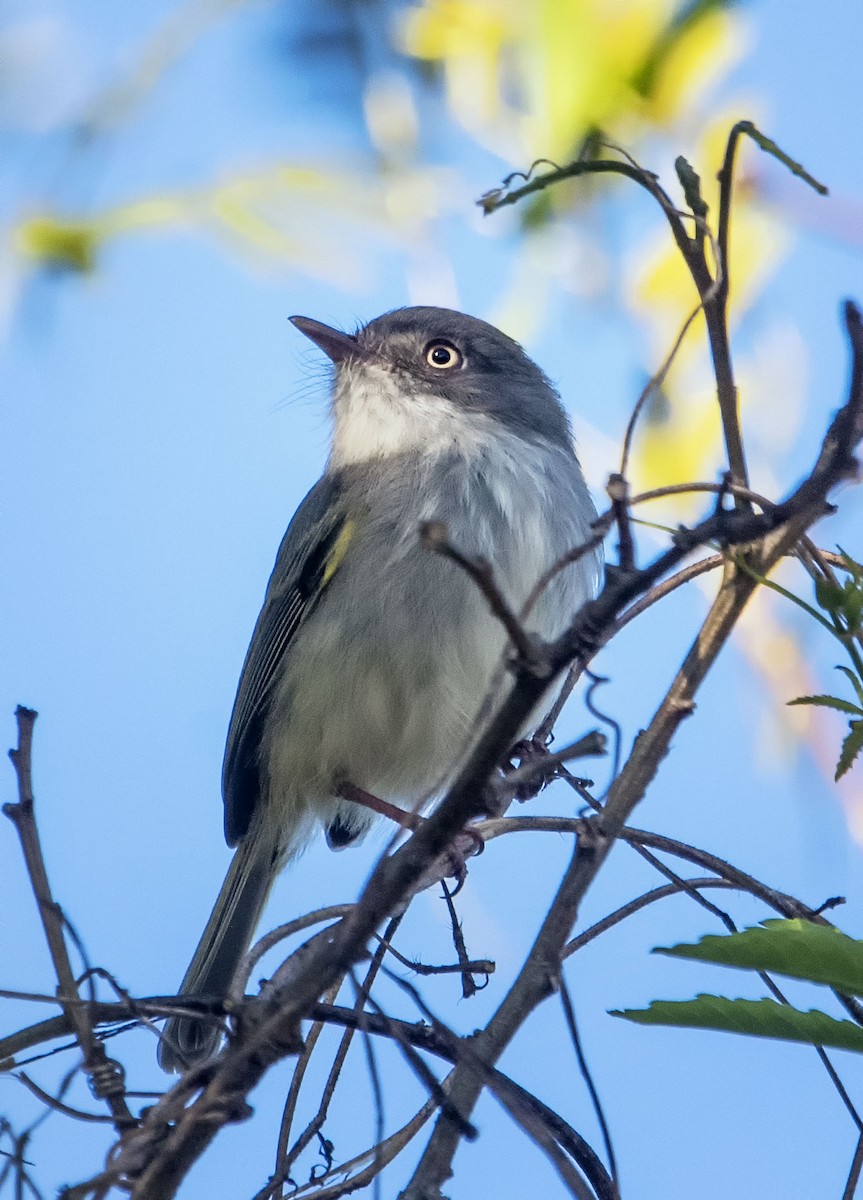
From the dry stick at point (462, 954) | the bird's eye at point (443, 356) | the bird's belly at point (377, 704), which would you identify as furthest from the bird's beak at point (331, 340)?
the dry stick at point (462, 954)

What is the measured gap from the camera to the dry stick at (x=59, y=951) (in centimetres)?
178

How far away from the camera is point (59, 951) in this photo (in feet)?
5.97

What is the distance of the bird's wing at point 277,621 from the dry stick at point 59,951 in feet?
7.75

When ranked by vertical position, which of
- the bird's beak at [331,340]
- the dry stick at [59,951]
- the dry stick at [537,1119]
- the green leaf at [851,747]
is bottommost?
the dry stick at [537,1119]

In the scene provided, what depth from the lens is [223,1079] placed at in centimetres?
Result: 162

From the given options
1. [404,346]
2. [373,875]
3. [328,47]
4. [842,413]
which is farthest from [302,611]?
[842,413]

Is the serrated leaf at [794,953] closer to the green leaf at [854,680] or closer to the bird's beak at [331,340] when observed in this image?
the green leaf at [854,680]

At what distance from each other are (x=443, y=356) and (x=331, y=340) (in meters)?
0.41

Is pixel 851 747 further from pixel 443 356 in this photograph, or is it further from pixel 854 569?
pixel 443 356

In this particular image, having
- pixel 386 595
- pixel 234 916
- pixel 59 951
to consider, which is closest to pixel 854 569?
pixel 59 951

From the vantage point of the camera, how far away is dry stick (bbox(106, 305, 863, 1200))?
55.9 inches

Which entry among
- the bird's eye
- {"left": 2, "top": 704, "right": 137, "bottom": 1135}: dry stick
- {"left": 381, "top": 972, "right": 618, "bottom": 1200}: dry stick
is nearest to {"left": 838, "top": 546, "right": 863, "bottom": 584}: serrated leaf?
{"left": 381, "top": 972, "right": 618, "bottom": 1200}: dry stick

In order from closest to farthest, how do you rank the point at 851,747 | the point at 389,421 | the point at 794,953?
1. the point at 794,953
2. the point at 851,747
3. the point at 389,421

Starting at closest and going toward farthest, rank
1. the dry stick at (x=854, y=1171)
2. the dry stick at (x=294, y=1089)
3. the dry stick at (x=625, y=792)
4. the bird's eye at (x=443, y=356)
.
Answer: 1. the dry stick at (x=625, y=792)
2. the dry stick at (x=854, y=1171)
3. the dry stick at (x=294, y=1089)
4. the bird's eye at (x=443, y=356)
